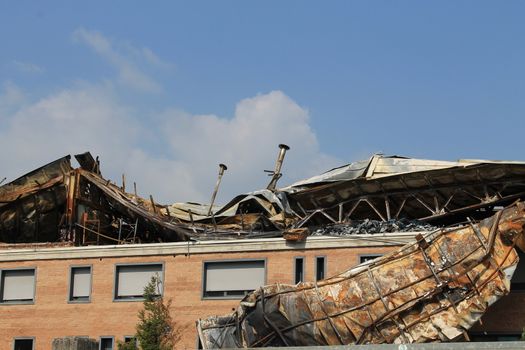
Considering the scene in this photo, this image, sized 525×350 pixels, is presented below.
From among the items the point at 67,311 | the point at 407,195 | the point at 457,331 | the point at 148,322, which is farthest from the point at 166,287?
the point at 457,331

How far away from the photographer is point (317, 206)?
36.0 meters

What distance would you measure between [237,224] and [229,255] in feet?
7.34

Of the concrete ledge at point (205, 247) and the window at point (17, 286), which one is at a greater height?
the concrete ledge at point (205, 247)

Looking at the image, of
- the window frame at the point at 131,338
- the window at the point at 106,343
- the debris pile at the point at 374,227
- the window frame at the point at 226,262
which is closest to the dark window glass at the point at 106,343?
the window at the point at 106,343

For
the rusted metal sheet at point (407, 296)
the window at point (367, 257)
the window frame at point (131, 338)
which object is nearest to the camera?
the rusted metal sheet at point (407, 296)

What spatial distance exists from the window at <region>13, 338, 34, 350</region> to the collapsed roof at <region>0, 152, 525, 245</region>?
503 cm

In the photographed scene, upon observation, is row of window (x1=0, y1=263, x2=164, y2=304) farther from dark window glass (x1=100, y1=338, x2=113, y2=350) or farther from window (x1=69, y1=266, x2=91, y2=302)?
dark window glass (x1=100, y1=338, x2=113, y2=350)

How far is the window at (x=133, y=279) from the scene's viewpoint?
121ft

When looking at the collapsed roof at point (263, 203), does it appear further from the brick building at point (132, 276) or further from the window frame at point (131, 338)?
the window frame at point (131, 338)

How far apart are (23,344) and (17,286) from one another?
8.67 feet

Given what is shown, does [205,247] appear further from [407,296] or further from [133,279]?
Answer: [407,296]

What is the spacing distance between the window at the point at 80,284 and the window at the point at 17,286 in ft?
6.40

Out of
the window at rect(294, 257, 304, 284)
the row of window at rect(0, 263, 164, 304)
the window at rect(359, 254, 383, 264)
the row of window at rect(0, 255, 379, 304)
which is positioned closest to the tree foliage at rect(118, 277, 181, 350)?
the row of window at rect(0, 255, 379, 304)

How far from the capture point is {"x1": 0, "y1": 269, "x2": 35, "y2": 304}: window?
127 ft
